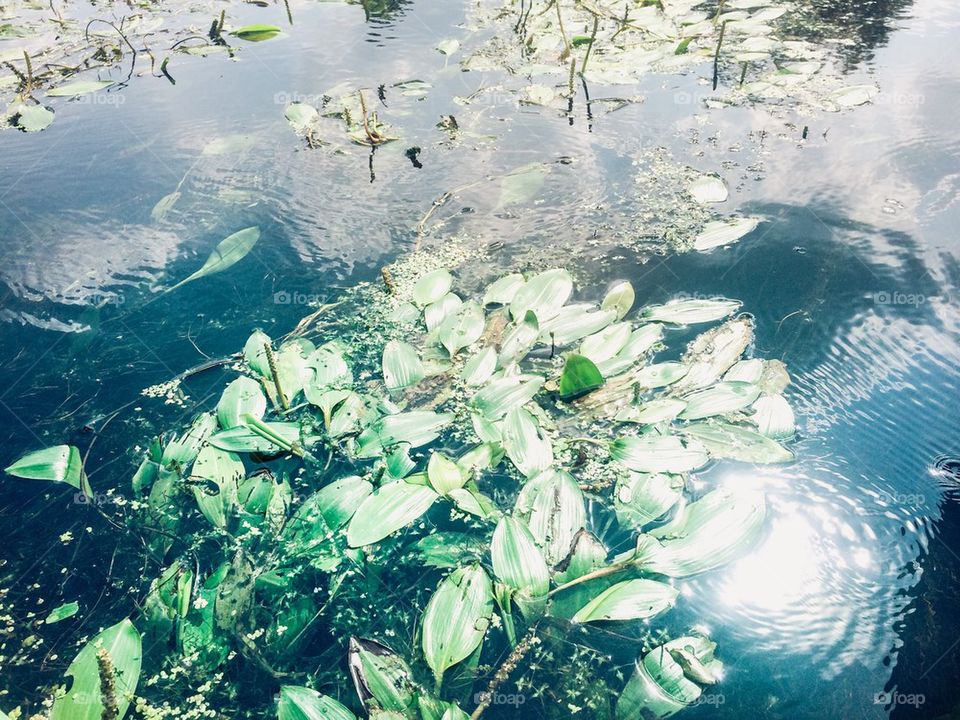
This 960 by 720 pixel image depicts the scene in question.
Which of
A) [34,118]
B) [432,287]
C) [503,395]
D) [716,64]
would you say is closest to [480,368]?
[503,395]

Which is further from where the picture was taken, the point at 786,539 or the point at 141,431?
the point at 141,431

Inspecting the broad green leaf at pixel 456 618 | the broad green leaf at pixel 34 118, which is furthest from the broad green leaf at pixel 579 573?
the broad green leaf at pixel 34 118

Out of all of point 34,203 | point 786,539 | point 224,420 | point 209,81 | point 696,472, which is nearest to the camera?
point 786,539

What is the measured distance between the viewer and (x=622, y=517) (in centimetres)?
130

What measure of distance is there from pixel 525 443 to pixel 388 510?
0.33 metres

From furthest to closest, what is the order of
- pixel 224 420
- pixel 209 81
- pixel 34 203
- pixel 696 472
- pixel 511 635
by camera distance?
pixel 209 81
pixel 34 203
pixel 224 420
pixel 696 472
pixel 511 635

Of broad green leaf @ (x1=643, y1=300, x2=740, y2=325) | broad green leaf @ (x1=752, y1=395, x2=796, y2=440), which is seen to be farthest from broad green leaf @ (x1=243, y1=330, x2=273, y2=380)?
broad green leaf @ (x1=752, y1=395, x2=796, y2=440)

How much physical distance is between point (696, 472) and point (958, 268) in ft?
3.64

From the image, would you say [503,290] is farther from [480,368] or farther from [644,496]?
[644,496]

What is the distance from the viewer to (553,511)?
129 cm

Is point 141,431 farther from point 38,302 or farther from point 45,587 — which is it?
point 38,302

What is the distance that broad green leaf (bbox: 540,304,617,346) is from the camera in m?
1.68

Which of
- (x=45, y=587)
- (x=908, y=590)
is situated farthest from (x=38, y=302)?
(x=908, y=590)

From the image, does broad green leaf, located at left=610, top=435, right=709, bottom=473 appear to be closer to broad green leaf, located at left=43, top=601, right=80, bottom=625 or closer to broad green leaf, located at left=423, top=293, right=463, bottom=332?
broad green leaf, located at left=423, top=293, right=463, bottom=332
